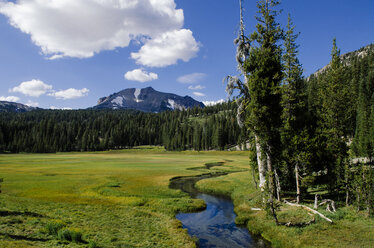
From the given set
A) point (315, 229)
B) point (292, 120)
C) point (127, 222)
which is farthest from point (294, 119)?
point (127, 222)

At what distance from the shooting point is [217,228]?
2138 centimetres

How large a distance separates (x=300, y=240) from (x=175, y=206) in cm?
1529

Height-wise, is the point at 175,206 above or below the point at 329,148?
below

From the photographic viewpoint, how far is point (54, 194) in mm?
31578

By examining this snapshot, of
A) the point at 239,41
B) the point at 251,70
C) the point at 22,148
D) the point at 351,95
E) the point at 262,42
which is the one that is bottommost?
the point at 22,148

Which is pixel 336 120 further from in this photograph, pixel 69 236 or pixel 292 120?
pixel 69 236

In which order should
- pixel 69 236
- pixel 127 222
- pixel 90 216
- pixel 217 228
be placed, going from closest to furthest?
pixel 69 236
pixel 127 222
pixel 217 228
pixel 90 216

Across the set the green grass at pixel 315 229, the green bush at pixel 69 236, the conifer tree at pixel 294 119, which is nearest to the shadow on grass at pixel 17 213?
the green bush at pixel 69 236

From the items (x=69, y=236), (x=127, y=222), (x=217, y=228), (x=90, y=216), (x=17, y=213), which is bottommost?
(x=217, y=228)

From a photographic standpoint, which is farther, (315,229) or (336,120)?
(336,120)

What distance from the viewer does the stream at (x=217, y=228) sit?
705 inches

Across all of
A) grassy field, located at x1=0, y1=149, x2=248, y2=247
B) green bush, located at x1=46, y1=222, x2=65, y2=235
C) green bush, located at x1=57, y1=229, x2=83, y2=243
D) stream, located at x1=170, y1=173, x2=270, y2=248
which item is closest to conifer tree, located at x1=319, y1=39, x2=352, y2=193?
stream, located at x1=170, y1=173, x2=270, y2=248

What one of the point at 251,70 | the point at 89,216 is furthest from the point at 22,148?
the point at 251,70

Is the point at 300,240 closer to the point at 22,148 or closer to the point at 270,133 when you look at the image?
the point at 270,133
